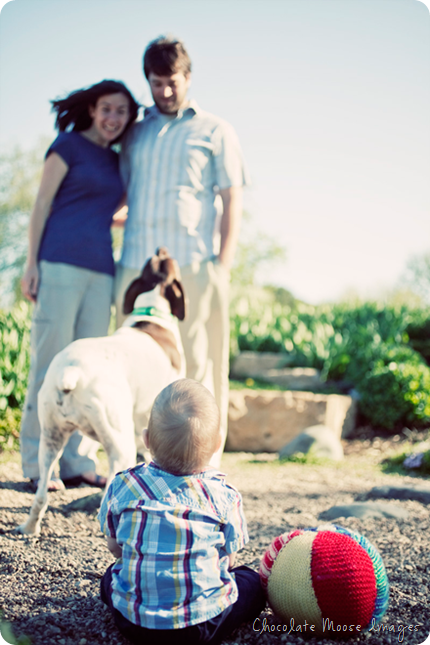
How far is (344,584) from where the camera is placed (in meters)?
1.91

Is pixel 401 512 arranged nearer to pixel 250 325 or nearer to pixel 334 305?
pixel 250 325

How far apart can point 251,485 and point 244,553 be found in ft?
6.11

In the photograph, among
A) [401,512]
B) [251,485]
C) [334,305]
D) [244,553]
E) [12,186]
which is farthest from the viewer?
[12,186]

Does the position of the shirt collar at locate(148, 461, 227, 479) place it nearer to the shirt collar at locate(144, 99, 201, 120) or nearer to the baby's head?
the baby's head

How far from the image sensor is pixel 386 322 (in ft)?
34.0

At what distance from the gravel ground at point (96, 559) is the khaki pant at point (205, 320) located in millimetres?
784

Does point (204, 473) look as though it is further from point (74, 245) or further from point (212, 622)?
point (74, 245)

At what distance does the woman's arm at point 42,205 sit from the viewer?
374cm

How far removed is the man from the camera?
386cm

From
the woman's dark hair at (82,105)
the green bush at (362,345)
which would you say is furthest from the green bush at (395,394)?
the woman's dark hair at (82,105)

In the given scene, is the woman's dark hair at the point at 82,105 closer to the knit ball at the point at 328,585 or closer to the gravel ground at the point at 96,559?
the gravel ground at the point at 96,559

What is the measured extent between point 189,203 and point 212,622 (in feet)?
9.13

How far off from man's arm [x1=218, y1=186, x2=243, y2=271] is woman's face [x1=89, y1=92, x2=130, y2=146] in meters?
0.85

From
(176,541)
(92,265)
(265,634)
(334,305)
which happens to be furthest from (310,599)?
(334,305)
